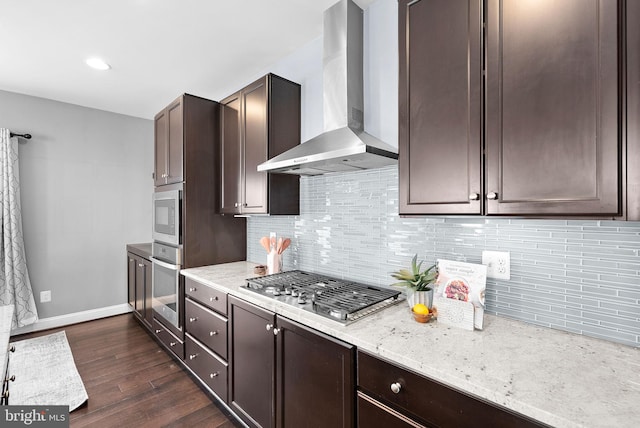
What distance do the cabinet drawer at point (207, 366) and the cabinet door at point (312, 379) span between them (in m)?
0.62

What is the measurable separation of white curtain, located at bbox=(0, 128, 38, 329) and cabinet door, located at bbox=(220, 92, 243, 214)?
93.3 inches

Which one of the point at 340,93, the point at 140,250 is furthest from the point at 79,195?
the point at 340,93

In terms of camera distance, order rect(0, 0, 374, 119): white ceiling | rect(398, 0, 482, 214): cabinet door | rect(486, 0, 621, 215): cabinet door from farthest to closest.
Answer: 1. rect(0, 0, 374, 119): white ceiling
2. rect(398, 0, 482, 214): cabinet door
3. rect(486, 0, 621, 215): cabinet door

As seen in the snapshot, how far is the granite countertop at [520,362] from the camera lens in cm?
79

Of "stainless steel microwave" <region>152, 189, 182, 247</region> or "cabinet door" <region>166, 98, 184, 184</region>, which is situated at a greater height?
"cabinet door" <region>166, 98, 184, 184</region>

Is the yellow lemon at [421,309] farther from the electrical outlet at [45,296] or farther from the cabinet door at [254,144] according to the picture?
the electrical outlet at [45,296]

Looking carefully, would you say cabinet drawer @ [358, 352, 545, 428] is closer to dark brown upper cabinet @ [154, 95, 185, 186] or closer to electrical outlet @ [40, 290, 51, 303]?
dark brown upper cabinet @ [154, 95, 185, 186]

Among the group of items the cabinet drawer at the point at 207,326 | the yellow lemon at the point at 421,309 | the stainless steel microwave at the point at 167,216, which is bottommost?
the cabinet drawer at the point at 207,326

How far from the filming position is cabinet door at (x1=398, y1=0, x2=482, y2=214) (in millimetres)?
1206

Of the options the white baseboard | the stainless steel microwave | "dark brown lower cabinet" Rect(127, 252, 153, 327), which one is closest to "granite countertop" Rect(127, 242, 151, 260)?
"dark brown lower cabinet" Rect(127, 252, 153, 327)

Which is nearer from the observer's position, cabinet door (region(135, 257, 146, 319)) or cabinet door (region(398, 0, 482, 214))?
cabinet door (region(398, 0, 482, 214))

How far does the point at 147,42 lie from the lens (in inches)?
91.7

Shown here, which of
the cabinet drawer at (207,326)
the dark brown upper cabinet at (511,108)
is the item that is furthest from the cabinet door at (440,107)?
the cabinet drawer at (207,326)

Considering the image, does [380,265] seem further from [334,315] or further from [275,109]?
[275,109]
